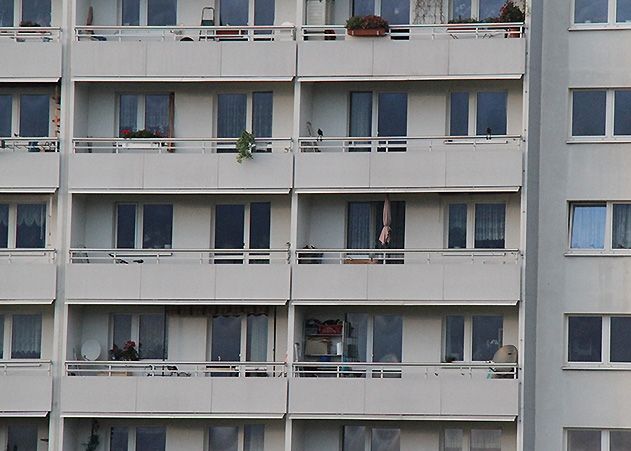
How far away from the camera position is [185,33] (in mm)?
60031

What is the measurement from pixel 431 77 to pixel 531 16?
3226 millimetres

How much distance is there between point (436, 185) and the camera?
5753 centimetres

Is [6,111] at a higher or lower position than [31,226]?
higher

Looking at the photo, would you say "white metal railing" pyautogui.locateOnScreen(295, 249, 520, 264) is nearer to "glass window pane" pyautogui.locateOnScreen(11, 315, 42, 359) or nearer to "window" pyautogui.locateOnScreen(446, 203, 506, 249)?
"window" pyautogui.locateOnScreen(446, 203, 506, 249)

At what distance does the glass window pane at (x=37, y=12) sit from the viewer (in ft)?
200

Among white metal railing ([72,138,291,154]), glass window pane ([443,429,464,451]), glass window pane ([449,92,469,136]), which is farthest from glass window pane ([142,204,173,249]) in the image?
glass window pane ([443,429,464,451])

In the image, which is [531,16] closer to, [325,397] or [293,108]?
[293,108]

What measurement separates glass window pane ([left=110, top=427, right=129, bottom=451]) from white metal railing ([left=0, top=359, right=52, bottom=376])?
2.65 m

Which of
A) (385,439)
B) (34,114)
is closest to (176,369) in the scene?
(385,439)

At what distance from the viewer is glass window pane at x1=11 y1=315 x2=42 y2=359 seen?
196 ft

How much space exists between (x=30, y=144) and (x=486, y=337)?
1405cm

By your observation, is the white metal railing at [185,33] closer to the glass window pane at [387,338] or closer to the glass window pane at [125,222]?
the glass window pane at [125,222]

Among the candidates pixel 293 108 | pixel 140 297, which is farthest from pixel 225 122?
pixel 140 297

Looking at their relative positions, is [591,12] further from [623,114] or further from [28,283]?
[28,283]
